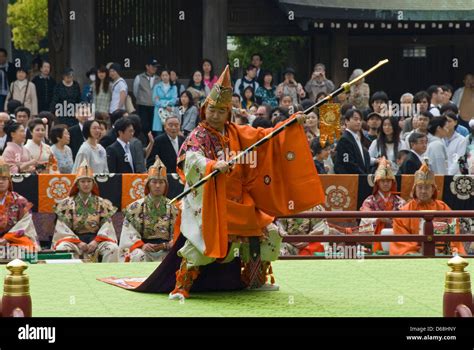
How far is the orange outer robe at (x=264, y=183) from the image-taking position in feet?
32.8

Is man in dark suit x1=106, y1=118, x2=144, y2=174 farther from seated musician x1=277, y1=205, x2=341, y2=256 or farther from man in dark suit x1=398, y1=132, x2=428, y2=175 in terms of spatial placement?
man in dark suit x1=398, y1=132, x2=428, y2=175

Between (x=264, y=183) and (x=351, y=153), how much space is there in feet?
16.7

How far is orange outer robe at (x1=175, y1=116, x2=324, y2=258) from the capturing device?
394 inches

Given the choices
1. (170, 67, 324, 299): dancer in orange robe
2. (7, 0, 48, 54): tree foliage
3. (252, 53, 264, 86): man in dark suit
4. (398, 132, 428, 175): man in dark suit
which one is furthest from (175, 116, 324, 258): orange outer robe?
(7, 0, 48, 54): tree foliage

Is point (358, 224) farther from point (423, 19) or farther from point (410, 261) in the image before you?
point (423, 19)

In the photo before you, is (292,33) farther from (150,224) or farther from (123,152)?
(150,224)

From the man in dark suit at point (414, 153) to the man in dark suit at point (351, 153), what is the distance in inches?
17.2

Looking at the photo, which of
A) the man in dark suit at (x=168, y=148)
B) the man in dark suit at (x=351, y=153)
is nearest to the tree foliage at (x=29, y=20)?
the man in dark suit at (x=168, y=148)

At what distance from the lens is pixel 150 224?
12938 millimetres

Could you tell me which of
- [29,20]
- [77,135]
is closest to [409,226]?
[77,135]

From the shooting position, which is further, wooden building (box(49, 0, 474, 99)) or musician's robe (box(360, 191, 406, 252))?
wooden building (box(49, 0, 474, 99))

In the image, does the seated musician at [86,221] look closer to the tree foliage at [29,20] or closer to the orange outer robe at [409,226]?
the orange outer robe at [409,226]

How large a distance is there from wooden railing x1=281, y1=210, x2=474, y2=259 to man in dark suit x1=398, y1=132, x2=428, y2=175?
2103 millimetres

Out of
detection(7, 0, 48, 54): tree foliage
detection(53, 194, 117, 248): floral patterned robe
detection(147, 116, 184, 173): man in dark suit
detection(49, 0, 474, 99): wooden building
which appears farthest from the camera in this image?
detection(7, 0, 48, 54): tree foliage
